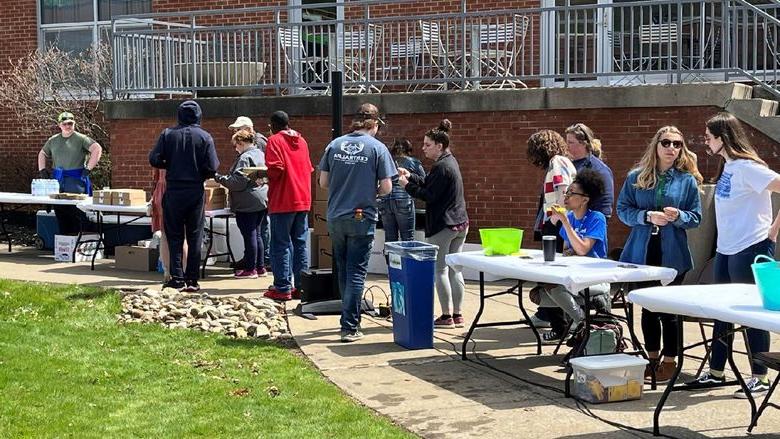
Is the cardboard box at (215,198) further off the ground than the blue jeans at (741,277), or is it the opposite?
the cardboard box at (215,198)

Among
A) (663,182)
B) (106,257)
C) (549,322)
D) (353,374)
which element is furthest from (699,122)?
(106,257)

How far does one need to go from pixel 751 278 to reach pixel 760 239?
0.26 meters

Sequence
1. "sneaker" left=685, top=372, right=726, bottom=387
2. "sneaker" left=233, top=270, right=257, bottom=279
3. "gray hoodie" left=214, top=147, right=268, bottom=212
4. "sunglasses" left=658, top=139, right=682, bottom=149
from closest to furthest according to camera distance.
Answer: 1. "sneaker" left=685, top=372, right=726, bottom=387
2. "sunglasses" left=658, top=139, right=682, bottom=149
3. "gray hoodie" left=214, top=147, right=268, bottom=212
4. "sneaker" left=233, top=270, right=257, bottom=279

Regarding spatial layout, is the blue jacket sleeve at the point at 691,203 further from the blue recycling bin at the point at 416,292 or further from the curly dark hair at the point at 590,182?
the blue recycling bin at the point at 416,292

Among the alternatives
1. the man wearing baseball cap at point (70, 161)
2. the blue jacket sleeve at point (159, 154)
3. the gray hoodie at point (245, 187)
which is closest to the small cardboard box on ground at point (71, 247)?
the man wearing baseball cap at point (70, 161)

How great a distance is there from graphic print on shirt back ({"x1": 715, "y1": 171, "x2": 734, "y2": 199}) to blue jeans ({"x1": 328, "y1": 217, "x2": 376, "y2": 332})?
2.93 m

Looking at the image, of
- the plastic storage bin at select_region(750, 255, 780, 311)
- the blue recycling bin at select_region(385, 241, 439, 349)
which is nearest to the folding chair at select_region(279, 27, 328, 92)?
the blue recycling bin at select_region(385, 241, 439, 349)

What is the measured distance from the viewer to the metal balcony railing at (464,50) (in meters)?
13.2

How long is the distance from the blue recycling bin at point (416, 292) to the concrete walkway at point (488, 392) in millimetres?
124

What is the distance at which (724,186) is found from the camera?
24.3 ft

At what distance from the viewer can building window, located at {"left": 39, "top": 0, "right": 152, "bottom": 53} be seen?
19656mm

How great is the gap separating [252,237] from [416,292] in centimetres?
464

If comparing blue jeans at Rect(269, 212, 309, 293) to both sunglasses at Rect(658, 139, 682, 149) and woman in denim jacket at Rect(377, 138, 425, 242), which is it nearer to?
woman in denim jacket at Rect(377, 138, 425, 242)

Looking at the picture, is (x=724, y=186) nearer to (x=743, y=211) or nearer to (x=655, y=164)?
(x=743, y=211)
